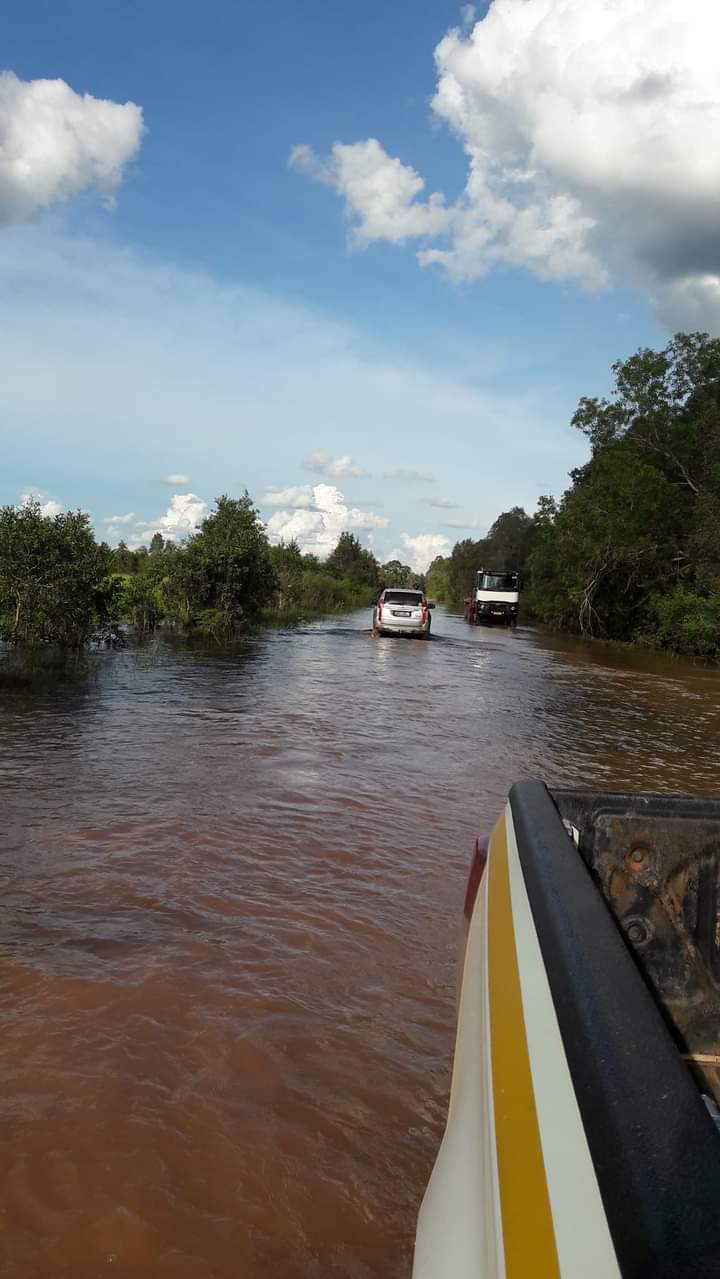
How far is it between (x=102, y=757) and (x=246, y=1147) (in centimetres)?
558

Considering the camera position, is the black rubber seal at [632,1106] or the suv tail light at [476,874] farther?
the suv tail light at [476,874]

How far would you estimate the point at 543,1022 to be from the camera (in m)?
1.26

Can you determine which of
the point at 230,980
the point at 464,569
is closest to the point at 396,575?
the point at 464,569

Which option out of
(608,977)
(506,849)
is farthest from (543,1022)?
(506,849)

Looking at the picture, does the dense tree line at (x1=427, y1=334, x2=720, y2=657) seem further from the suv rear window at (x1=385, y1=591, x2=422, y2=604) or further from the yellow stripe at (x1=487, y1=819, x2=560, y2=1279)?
the yellow stripe at (x1=487, y1=819, x2=560, y2=1279)

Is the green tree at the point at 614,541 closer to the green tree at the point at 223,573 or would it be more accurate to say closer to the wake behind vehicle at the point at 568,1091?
the green tree at the point at 223,573

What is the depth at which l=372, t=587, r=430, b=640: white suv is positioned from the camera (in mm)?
26266

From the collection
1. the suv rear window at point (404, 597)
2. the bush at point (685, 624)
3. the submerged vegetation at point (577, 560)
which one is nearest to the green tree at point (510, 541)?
the submerged vegetation at point (577, 560)

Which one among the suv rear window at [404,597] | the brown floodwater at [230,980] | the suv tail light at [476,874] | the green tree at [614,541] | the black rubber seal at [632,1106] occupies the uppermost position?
the green tree at [614,541]

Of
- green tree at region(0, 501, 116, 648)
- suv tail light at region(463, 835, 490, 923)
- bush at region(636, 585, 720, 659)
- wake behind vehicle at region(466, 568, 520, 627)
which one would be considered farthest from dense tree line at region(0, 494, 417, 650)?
bush at region(636, 585, 720, 659)

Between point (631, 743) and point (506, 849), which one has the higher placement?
point (506, 849)

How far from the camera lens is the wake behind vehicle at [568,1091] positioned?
867 mm

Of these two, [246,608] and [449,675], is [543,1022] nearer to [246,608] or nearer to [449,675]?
[449,675]

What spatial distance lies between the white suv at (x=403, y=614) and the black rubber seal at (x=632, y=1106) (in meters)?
24.8
